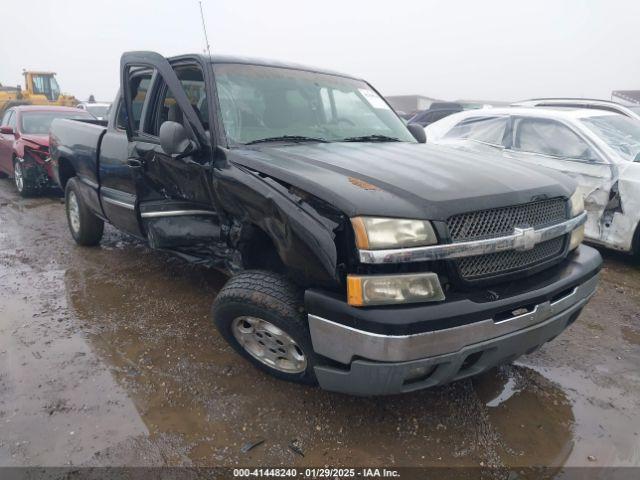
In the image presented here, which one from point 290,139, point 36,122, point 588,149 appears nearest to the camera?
point 290,139

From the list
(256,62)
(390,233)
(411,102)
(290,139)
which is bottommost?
(411,102)

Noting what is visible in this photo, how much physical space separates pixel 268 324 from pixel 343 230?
0.76 m

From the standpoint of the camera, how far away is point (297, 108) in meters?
3.28

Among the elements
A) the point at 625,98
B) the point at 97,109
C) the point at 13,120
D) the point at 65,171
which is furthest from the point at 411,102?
the point at 65,171

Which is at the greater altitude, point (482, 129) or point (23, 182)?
point (482, 129)

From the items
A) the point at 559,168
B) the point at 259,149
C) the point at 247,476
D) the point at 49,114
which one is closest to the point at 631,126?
the point at 559,168

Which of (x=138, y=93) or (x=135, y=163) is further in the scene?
(x=138, y=93)

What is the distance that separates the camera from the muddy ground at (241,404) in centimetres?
225

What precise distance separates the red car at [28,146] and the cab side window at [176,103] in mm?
4975

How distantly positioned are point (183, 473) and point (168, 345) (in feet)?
4.01

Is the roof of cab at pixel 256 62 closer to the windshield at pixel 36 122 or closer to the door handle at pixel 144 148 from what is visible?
the door handle at pixel 144 148

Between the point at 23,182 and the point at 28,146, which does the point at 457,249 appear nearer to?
the point at 28,146

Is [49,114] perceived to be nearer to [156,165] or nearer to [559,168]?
[156,165]

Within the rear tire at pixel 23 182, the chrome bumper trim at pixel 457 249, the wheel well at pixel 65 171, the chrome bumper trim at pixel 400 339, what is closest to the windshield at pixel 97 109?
the rear tire at pixel 23 182
